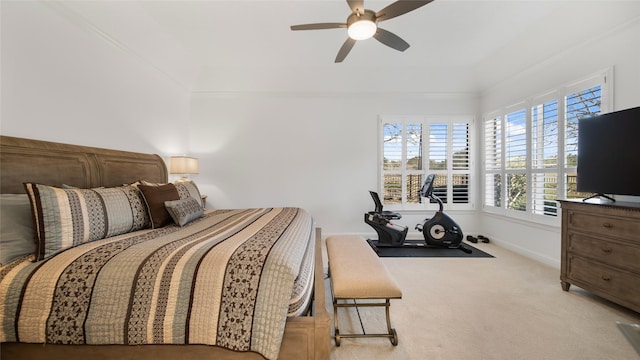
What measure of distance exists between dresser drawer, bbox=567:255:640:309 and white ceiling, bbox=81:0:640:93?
2371 millimetres

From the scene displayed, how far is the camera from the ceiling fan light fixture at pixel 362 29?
6.46ft

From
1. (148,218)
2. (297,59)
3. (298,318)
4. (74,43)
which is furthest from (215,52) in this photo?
(298,318)

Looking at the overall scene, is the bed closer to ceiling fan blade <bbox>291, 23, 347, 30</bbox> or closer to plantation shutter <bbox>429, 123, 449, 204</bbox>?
ceiling fan blade <bbox>291, 23, 347, 30</bbox>

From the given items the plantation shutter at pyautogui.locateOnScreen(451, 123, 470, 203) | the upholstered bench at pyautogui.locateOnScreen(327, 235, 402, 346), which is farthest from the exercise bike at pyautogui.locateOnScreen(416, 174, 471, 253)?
the upholstered bench at pyautogui.locateOnScreen(327, 235, 402, 346)

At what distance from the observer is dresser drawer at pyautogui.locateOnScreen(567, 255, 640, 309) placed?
71.1 inches

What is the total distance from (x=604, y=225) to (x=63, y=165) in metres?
4.63

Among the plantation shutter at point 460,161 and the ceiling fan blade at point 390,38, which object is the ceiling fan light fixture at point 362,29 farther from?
the plantation shutter at point 460,161

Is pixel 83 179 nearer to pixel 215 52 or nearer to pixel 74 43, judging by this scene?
pixel 74 43

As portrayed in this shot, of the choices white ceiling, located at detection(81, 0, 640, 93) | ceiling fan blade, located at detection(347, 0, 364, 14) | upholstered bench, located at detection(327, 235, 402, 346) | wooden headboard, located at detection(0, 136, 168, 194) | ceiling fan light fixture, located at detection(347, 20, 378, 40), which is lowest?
upholstered bench, located at detection(327, 235, 402, 346)

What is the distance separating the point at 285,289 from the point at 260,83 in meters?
3.83

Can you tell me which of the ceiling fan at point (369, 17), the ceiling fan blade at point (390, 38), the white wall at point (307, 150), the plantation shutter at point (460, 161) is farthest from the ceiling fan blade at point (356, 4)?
the plantation shutter at point (460, 161)

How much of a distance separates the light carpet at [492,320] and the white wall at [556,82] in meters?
0.49

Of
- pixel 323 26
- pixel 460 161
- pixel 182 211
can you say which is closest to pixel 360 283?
pixel 182 211

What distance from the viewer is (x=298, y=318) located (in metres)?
1.12
